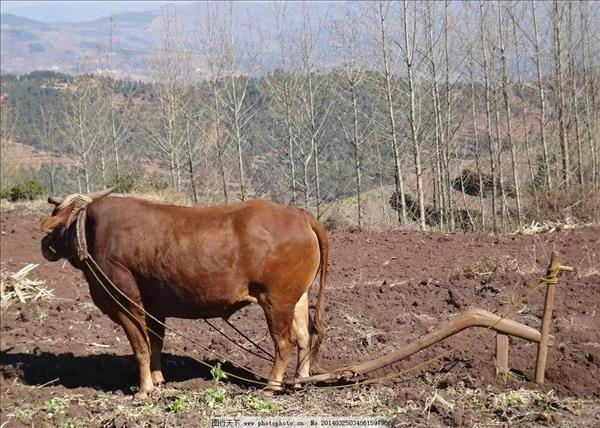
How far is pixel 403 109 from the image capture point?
81.6 ft

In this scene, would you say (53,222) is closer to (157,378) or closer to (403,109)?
(157,378)

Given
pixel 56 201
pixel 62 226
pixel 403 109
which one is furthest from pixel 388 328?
pixel 403 109

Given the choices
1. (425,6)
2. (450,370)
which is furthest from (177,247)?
(425,6)

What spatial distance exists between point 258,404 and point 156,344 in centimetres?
143

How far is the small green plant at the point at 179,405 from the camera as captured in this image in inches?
241

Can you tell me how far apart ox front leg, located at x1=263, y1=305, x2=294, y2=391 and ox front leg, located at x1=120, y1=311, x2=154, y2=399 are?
1105mm

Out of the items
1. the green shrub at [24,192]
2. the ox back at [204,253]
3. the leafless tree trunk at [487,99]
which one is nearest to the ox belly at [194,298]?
the ox back at [204,253]

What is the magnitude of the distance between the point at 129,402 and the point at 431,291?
4457mm

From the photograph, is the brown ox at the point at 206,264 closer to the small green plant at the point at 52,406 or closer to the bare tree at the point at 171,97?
the small green plant at the point at 52,406

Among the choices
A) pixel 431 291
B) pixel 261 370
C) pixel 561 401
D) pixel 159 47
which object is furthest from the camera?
pixel 159 47

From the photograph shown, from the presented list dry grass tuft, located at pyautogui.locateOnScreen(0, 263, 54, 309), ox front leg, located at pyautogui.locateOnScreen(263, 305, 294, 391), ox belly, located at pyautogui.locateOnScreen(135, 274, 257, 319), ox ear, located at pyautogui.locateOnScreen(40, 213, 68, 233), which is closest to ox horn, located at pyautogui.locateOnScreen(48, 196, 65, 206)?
ox ear, located at pyautogui.locateOnScreen(40, 213, 68, 233)

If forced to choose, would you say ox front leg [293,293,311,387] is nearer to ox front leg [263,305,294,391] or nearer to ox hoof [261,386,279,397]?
ox front leg [263,305,294,391]

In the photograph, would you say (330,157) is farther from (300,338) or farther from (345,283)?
(300,338)

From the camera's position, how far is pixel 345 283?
11305 mm
